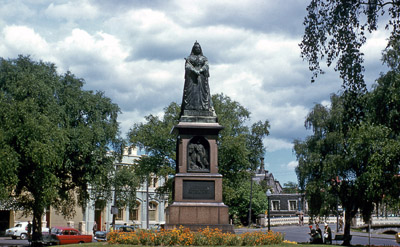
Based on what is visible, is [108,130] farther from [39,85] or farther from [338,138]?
[338,138]

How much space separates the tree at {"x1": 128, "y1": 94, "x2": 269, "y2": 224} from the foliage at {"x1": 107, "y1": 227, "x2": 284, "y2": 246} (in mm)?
24938

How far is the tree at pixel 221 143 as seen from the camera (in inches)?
1758

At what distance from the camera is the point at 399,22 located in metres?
13.6

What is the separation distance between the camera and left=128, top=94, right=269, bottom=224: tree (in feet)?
147

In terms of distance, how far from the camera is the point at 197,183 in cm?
2030

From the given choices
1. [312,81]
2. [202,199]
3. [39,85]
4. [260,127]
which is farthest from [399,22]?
[260,127]

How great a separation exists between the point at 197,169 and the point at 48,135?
11.6 meters

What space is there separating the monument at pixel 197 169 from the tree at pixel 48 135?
9.87 meters

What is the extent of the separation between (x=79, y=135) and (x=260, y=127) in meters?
23.2

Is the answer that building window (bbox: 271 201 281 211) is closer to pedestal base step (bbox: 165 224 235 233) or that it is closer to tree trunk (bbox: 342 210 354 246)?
tree trunk (bbox: 342 210 354 246)

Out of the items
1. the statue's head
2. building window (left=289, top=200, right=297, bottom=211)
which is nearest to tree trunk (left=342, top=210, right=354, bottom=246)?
the statue's head

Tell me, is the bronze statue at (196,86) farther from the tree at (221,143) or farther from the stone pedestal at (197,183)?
the tree at (221,143)

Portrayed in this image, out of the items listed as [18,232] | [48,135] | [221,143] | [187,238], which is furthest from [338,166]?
[18,232]

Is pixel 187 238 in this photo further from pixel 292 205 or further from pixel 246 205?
pixel 292 205
